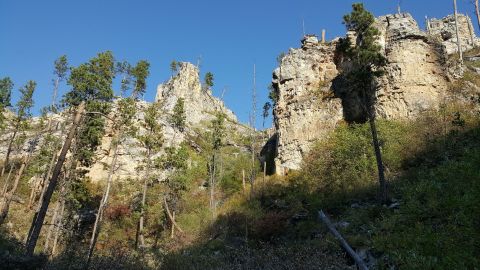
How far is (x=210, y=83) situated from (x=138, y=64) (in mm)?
47625

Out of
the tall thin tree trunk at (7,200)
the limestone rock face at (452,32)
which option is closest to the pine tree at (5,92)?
the tall thin tree trunk at (7,200)

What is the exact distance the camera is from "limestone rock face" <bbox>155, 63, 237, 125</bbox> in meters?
76.8

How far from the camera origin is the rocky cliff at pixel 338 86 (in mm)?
33469

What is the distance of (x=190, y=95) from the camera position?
269 ft

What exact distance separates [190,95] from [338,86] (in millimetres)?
49272

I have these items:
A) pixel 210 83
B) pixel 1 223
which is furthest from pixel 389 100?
pixel 210 83

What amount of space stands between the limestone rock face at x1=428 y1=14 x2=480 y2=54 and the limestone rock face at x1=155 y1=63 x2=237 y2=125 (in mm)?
46534

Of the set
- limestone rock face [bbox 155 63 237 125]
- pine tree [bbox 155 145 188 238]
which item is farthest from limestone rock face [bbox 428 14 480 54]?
pine tree [bbox 155 145 188 238]

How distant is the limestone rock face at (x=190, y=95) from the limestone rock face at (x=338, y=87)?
3616cm

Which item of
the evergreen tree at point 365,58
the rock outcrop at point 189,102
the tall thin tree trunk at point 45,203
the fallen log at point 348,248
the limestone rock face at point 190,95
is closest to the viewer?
the fallen log at point 348,248

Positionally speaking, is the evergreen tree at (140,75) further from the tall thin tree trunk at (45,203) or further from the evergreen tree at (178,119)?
the tall thin tree trunk at (45,203)

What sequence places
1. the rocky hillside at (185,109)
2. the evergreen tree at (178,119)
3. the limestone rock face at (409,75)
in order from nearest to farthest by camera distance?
the limestone rock face at (409,75)
the rocky hillside at (185,109)
the evergreen tree at (178,119)

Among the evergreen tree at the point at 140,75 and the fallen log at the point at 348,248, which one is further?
the evergreen tree at the point at 140,75

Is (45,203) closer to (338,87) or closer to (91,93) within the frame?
(91,93)
